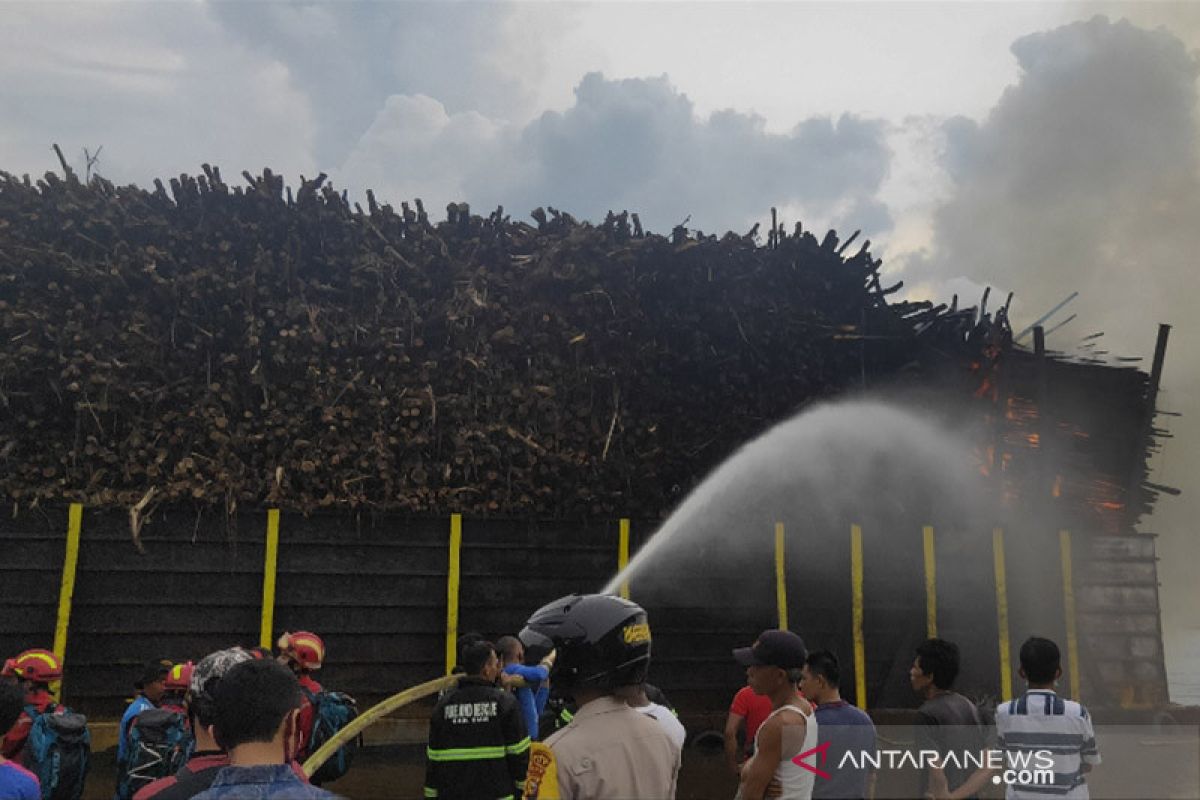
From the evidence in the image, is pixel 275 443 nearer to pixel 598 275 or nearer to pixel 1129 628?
pixel 598 275

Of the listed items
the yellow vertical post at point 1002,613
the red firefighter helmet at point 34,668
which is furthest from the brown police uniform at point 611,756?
the yellow vertical post at point 1002,613

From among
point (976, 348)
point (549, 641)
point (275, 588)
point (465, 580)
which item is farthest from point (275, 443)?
point (976, 348)

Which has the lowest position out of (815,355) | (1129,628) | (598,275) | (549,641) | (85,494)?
(1129,628)

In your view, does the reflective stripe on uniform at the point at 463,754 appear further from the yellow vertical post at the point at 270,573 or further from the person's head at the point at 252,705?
the yellow vertical post at the point at 270,573

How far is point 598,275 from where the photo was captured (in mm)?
10961

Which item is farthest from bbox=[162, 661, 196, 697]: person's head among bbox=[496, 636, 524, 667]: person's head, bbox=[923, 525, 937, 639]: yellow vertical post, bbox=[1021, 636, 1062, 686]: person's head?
bbox=[923, 525, 937, 639]: yellow vertical post

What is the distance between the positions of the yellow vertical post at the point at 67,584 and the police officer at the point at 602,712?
6.95 metres

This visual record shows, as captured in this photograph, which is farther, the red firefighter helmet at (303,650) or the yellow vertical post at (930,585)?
the yellow vertical post at (930,585)

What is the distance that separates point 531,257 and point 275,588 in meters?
4.66

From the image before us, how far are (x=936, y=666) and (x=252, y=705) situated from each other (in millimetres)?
4283

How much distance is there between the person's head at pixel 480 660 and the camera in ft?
18.4

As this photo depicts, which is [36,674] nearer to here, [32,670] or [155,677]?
[32,670]

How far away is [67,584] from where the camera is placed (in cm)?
848

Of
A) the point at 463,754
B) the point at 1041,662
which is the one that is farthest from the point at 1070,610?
the point at 463,754
